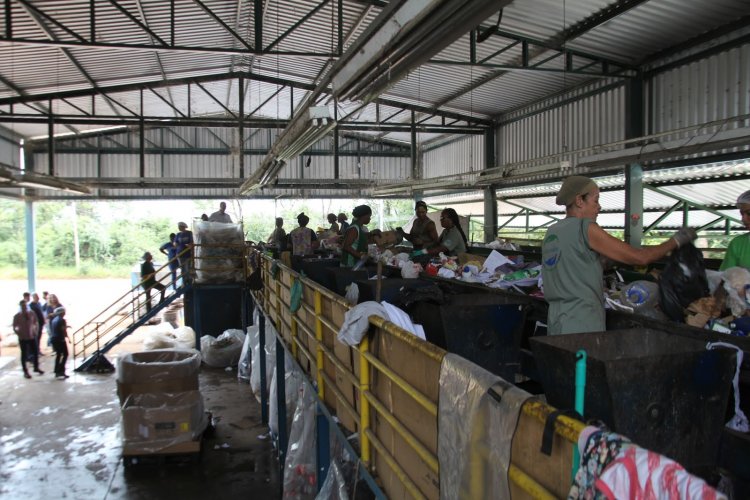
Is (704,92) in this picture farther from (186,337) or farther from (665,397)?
(186,337)

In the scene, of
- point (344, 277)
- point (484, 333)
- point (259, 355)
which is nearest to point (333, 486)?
point (344, 277)

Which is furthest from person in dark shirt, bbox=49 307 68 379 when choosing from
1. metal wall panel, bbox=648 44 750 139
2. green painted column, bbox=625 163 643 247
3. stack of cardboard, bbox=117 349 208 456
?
metal wall panel, bbox=648 44 750 139

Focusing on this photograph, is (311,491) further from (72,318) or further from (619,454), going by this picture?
(72,318)

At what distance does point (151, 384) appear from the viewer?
711cm

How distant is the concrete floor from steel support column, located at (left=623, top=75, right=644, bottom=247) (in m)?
6.58

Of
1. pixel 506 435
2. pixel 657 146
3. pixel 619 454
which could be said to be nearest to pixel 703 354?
pixel 506 435

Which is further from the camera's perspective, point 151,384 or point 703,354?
point 151,384

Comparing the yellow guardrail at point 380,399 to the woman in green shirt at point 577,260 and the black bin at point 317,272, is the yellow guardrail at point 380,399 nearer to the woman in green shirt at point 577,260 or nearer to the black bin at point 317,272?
the woman in green shirt at point 577,260

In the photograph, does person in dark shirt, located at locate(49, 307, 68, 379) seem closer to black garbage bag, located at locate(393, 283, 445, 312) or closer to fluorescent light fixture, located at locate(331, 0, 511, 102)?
fluorescent light fixture, located at locate(331, 0, 511, 102)

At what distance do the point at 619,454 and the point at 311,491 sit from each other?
478 cm

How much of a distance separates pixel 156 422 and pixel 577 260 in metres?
6.18

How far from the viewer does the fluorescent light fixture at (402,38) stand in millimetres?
2535

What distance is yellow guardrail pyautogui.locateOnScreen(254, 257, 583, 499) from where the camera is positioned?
1.41m

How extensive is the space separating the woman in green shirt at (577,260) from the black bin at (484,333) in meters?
0.35
